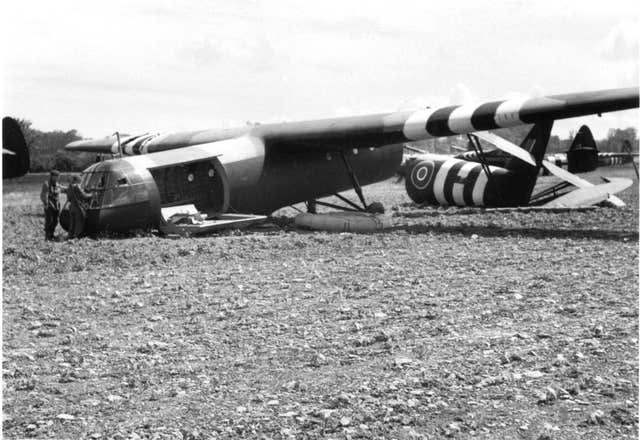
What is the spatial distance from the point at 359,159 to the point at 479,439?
17.2 m

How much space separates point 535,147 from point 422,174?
4.76 metres

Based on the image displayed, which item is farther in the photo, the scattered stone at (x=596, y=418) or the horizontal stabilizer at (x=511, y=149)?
the horizontal stabilizer at (x=511, y=149)

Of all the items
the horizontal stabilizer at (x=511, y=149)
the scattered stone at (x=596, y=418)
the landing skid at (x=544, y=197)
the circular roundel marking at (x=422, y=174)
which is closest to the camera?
the scattered stone at (x=596, y=418)

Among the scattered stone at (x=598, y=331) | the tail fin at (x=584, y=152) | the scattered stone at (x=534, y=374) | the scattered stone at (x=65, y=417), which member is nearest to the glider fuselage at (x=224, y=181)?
the tail fin at (x=584, y=152)

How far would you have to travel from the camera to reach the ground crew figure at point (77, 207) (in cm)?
1731

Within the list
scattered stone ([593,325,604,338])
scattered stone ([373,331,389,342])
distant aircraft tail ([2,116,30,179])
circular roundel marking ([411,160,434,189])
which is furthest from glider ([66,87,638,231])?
scattered stone ([373,331,389,342])

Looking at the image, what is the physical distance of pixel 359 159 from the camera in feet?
72.5

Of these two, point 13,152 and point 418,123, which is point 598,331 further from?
point 418,123

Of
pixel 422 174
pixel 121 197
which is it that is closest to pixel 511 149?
pixel 422 174

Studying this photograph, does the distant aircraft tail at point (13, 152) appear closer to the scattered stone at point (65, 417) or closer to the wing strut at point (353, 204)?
the scattered stone at point (65, 417)

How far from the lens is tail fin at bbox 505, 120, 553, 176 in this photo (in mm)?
23225

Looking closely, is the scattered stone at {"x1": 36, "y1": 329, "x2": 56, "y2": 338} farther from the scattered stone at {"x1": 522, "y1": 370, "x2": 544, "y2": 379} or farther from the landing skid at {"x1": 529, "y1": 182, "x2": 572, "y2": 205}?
the landing skid at {"x1": 529, "y1": 182, "x2": 572, "y2": 205}

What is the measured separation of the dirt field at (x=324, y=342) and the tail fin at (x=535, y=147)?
8.44m

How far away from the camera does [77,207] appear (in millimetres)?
17453
